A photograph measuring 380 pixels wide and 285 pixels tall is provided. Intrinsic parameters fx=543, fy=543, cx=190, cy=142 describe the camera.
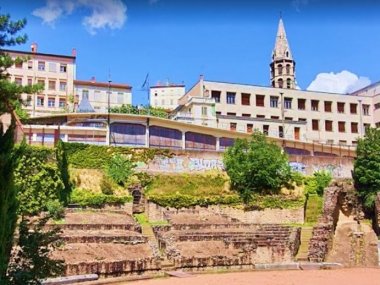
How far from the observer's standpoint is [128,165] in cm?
4444

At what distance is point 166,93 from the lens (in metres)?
102

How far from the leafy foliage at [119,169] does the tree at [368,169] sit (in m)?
18.5

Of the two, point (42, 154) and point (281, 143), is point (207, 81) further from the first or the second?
point (42, 154)

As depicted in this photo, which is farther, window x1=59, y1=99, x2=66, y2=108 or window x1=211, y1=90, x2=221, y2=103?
window x1=59, y1=99, x2=66, y2=108

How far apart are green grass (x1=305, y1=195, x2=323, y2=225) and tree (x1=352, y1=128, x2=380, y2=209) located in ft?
11.0

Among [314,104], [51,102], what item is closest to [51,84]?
[51,102]

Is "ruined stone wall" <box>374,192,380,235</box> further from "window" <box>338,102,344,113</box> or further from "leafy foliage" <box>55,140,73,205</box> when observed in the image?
"window" <box>338,102,344,113</box>

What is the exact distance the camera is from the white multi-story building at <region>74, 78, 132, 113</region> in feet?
261

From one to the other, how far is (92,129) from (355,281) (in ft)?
116

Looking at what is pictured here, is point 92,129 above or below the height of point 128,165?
above

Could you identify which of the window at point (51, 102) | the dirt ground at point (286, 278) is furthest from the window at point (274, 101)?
the dirt ground at point (286, 278)

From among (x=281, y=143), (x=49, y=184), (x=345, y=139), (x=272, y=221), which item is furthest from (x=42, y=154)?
(x=345, y=139)

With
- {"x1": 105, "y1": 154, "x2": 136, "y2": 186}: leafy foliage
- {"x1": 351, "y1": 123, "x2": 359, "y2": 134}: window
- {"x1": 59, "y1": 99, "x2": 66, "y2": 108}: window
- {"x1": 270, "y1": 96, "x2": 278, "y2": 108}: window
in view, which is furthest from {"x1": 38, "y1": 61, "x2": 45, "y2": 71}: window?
{"x1": 351, "y1": 123, "x2": 359, "y2": 134}: window

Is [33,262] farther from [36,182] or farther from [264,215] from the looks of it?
[264,215]
